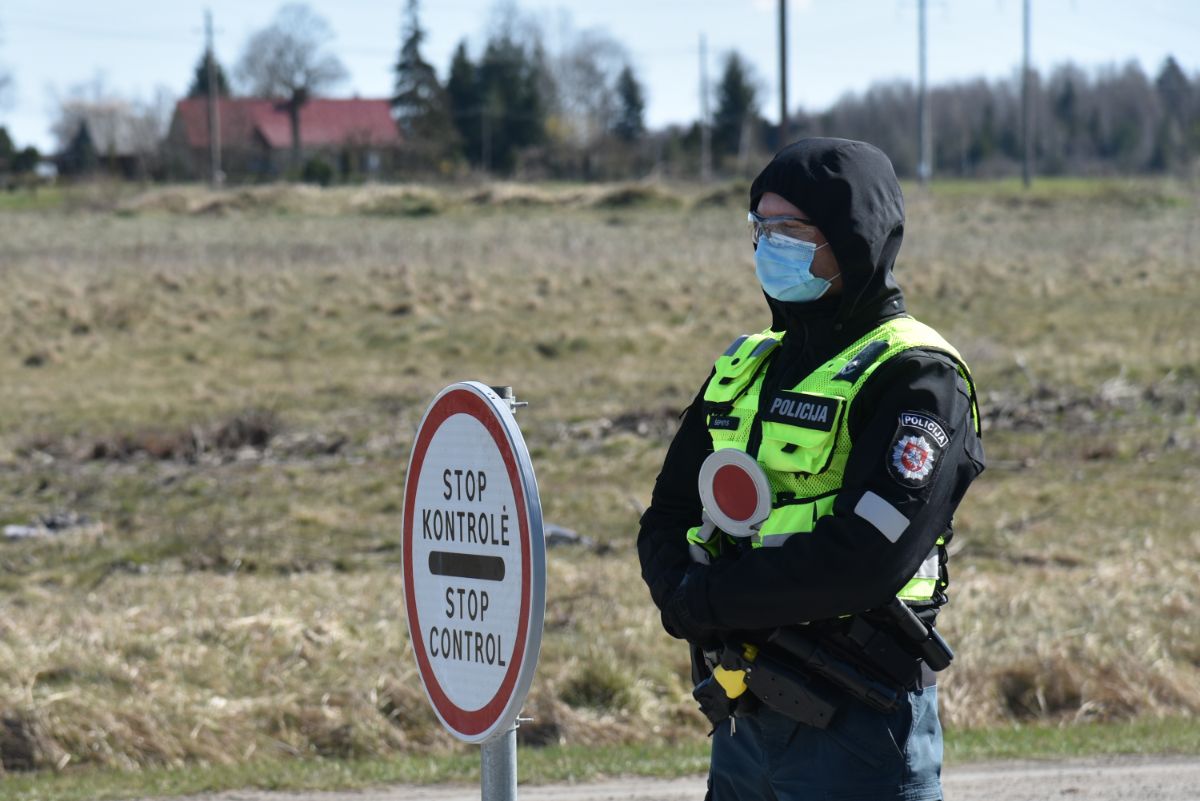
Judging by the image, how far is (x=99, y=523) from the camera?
10.9m

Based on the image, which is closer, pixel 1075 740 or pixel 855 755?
pixel 855 755

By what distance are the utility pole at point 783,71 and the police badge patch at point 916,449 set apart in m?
21.2

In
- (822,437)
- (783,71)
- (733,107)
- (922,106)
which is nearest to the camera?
(822,437)

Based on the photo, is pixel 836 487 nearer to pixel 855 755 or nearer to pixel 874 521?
pixel 874 521

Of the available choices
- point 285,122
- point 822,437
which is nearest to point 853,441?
point 822,437

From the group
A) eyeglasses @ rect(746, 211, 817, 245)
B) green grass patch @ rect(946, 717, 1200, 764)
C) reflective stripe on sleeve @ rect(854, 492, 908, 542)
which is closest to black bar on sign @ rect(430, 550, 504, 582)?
reflective stripe on sleeve @ rect(854, 492, 908, 542)

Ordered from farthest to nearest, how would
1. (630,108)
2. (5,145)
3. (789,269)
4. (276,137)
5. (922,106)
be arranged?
(630,108) → (276,137) → (5,145) → (922,106) → (789,269)

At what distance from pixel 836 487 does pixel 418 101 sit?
264ft

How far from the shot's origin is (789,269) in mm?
2846

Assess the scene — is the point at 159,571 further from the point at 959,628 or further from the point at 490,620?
the point at 490,620

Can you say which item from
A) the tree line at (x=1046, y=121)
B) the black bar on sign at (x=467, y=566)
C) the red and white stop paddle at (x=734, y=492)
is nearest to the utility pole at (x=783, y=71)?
the black bar on sign at (x=467, y=566)

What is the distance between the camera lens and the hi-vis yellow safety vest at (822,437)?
8.78 feet

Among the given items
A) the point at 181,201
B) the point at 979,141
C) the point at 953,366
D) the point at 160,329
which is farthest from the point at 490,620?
the point at 979,141

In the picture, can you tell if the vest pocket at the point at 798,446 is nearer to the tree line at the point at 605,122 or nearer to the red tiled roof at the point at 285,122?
the tree line at the point at 605,122
